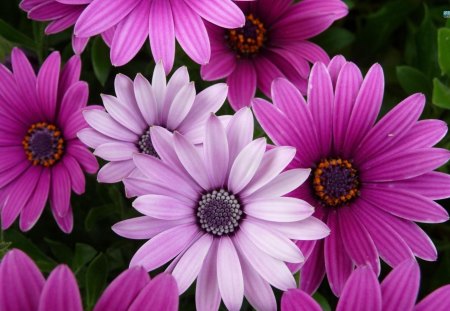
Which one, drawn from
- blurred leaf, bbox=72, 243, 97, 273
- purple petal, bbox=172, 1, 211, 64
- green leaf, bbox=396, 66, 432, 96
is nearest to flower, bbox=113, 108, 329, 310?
purple petal, bbox=172, 1, 211, 64

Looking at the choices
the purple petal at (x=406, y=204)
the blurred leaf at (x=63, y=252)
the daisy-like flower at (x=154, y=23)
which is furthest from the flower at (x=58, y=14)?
the purple petal at (x=406, y=204)

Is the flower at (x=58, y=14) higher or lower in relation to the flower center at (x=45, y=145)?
higher

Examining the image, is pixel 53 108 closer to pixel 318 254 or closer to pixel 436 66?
pixel 318 254

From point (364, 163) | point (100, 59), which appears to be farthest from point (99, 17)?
point (364, 163)

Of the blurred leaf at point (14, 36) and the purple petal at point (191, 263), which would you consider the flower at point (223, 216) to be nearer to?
the purple petal at point (191, 263)

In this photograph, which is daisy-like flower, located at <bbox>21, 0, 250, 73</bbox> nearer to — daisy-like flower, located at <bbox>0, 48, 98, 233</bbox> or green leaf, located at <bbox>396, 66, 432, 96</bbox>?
daisy-like flower, located at <bbox>0, 48, 98, 233</bbox>

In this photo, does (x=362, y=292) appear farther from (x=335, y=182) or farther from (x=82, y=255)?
(x=82, y=255)

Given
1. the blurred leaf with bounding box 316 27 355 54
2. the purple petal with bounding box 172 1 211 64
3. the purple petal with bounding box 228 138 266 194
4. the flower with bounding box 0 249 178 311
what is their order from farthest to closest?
the blurred leaf with bounding box 316 27 355 54 < the purple petal with bounding box 172 1 211 64 < the purple petal with bounding box 228 138 266 194 < the flower with bounding box 0 249 178 311
